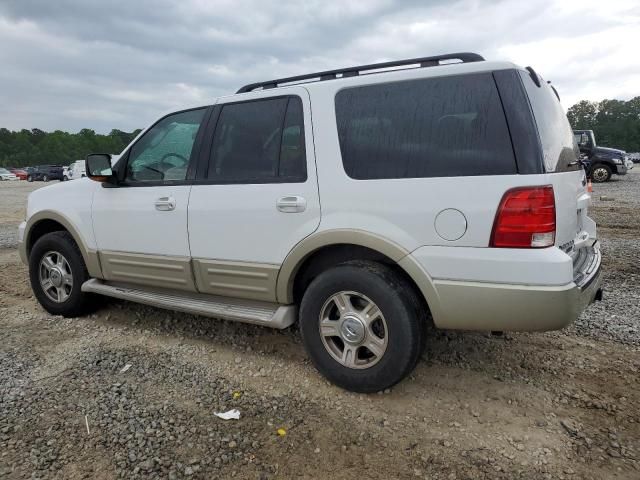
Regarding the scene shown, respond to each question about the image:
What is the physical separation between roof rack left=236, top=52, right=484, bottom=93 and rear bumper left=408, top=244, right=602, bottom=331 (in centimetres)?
134

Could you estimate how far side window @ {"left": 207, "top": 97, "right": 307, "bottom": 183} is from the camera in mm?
3209

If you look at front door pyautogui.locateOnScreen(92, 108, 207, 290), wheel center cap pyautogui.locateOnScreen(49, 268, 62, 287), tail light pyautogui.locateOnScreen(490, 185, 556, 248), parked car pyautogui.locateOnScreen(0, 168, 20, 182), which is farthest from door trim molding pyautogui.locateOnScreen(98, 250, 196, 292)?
parked car pyautogui.locateOnScreen(0, 168, 20, 182)

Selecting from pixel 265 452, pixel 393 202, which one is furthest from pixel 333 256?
pixel 265 452

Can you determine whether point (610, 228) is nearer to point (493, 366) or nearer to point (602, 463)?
point (493, 366)

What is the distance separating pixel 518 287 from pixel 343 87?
1.62 m

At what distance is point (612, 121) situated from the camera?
296 ft

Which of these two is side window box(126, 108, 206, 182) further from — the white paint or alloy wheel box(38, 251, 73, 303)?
the white paint

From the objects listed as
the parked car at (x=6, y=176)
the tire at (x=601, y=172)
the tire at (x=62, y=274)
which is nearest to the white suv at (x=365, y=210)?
the tire at (x=62, y=274)

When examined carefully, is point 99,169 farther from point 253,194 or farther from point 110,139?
point 110,139

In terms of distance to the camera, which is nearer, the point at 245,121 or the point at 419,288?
the point at 419,288

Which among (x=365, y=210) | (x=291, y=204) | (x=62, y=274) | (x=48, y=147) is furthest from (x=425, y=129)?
(x=48, y=147)

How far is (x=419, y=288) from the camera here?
286 centimetres

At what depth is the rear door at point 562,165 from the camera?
8.52 ft

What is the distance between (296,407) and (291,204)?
4.12 ft
